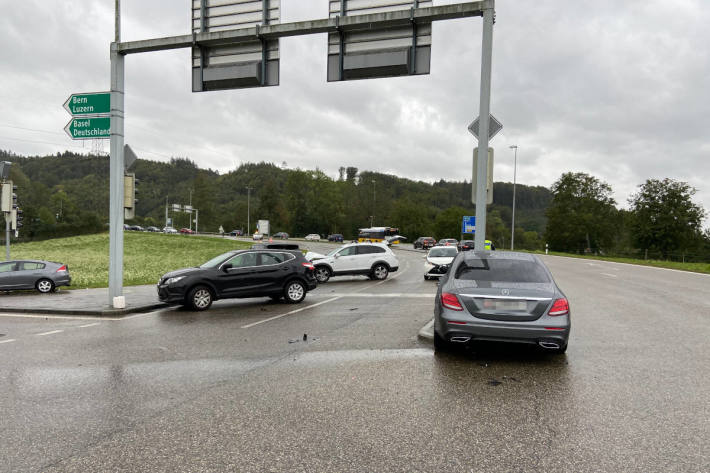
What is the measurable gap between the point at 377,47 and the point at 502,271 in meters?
5.51

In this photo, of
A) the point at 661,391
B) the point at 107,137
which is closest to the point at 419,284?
the point at 107,137

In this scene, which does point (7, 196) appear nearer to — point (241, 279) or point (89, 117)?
point (89, 117)

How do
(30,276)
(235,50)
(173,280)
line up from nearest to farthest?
(235,50), (173,280), (30,276)

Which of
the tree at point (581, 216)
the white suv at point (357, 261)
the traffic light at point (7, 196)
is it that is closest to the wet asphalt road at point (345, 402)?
the white suv at point (357, 261)

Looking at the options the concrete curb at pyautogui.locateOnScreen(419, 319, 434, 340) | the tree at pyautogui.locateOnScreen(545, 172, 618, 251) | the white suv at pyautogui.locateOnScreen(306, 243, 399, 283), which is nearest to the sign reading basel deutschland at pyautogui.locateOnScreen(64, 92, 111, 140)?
the concrete curb at pyautogui.locateOnScreen(419, 319, 434, 340)

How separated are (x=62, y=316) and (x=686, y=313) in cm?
1451

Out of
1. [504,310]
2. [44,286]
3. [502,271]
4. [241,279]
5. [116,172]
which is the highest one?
[116,172]

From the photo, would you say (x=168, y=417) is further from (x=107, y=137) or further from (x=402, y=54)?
(x=107, y=137)

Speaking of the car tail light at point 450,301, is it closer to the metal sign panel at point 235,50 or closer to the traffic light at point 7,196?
the metal sign panel at point 235,50

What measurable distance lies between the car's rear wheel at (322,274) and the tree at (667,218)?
54036mm

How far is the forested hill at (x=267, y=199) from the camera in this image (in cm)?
11112

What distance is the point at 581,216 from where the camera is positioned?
2896 inches

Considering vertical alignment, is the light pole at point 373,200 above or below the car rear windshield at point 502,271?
above

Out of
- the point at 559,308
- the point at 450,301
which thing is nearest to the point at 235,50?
the point at 450,301
